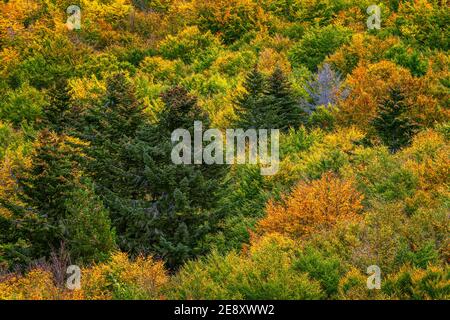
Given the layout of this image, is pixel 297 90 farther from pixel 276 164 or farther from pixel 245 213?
pixel 245 213

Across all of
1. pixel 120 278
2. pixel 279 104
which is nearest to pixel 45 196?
pixel 120 278

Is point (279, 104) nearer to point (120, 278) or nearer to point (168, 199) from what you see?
point (168, 199)

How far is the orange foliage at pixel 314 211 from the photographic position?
63.2ft

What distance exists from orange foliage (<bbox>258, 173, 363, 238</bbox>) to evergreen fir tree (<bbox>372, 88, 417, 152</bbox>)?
7787mm

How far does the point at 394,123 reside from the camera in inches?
1093

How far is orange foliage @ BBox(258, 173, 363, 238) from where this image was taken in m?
19.2

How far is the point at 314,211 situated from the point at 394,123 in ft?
33.7

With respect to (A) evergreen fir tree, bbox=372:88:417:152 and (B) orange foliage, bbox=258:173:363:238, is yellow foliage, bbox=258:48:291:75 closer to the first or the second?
(A) evergreen fir tree, bbox=372:88:417:152

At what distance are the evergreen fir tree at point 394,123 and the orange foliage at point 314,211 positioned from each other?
25.5 feet

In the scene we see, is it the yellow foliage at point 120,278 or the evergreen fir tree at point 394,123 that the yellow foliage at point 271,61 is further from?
the yellow foliage at point 120,278

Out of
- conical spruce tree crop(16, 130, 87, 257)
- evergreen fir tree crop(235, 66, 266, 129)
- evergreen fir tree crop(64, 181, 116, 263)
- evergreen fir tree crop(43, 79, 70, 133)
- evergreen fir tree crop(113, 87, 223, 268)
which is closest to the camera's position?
evergreen fir tree crop(64, 181, 116, 263)

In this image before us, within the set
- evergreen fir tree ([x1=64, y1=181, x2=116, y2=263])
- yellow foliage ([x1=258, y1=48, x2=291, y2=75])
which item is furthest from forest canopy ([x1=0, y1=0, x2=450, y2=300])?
yellow foliage ([x1=258, y1=48, x2=291, y2=75])
